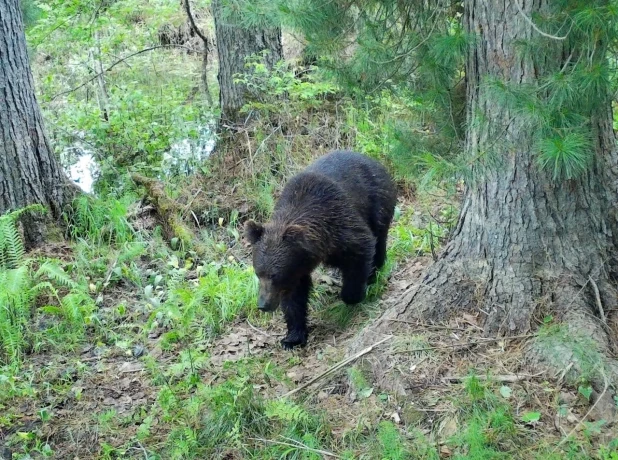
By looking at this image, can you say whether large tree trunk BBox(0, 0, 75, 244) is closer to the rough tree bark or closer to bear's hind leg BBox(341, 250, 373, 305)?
bear's hind leg BBox(341, 250, 373, 305)

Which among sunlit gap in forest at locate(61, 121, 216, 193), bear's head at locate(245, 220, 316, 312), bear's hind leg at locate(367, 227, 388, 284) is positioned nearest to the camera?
bear's head at locate(245, 220, 316, 312)

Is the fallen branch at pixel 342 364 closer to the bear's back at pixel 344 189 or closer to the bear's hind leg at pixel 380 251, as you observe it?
the bear's back at pixel 344 189

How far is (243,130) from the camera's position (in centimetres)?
934

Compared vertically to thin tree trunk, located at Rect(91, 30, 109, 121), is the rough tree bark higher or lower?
lower

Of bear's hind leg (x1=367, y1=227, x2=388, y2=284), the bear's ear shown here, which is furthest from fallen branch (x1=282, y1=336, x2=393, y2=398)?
bear's hind leg (x1=367, y1=227, x2=388, y2=284)

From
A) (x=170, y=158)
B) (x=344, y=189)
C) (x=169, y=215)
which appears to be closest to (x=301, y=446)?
(x=344, y=189)

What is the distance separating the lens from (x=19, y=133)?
24.0 ft

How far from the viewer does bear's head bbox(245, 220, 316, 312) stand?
5695mm

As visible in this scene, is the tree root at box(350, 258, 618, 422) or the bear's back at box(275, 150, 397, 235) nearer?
the tree root at box(350, 258, 618, 422)

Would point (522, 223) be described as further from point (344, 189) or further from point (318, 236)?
point (344, 189)

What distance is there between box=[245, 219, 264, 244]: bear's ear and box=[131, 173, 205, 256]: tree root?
1948 mm

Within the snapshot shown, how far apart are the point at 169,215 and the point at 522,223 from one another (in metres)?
4.66

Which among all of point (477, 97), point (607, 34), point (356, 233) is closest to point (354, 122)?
point (356, 233)

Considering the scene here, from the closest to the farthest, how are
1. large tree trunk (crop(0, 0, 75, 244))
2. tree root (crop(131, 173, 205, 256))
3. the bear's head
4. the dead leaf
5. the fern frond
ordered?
the bear's head < the dead leaf < the fern frond < large tree trunk (crop(0, 0, 75, 244)) < tree root (crop(131, 173, 205, 256))
